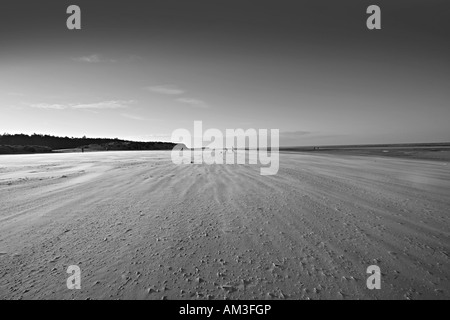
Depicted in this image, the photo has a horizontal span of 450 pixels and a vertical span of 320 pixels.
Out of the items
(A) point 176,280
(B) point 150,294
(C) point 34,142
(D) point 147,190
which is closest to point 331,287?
(A) point 176,280

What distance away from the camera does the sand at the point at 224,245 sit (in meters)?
2.21

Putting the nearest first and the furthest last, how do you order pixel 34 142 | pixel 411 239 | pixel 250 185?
pixel 411 239, pixel 250 185, pixel 34 142

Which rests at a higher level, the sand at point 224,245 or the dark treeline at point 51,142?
the dark treeline at point 51,142

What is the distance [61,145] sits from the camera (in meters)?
63.9

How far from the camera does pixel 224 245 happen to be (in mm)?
3115

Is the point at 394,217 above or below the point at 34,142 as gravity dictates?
below

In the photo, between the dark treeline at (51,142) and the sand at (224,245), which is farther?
the dark treeline at (51,142)

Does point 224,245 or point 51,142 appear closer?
point 224,245

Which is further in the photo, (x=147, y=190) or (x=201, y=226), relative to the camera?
(x=147, y=190)

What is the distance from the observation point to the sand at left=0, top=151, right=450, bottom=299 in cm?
221
